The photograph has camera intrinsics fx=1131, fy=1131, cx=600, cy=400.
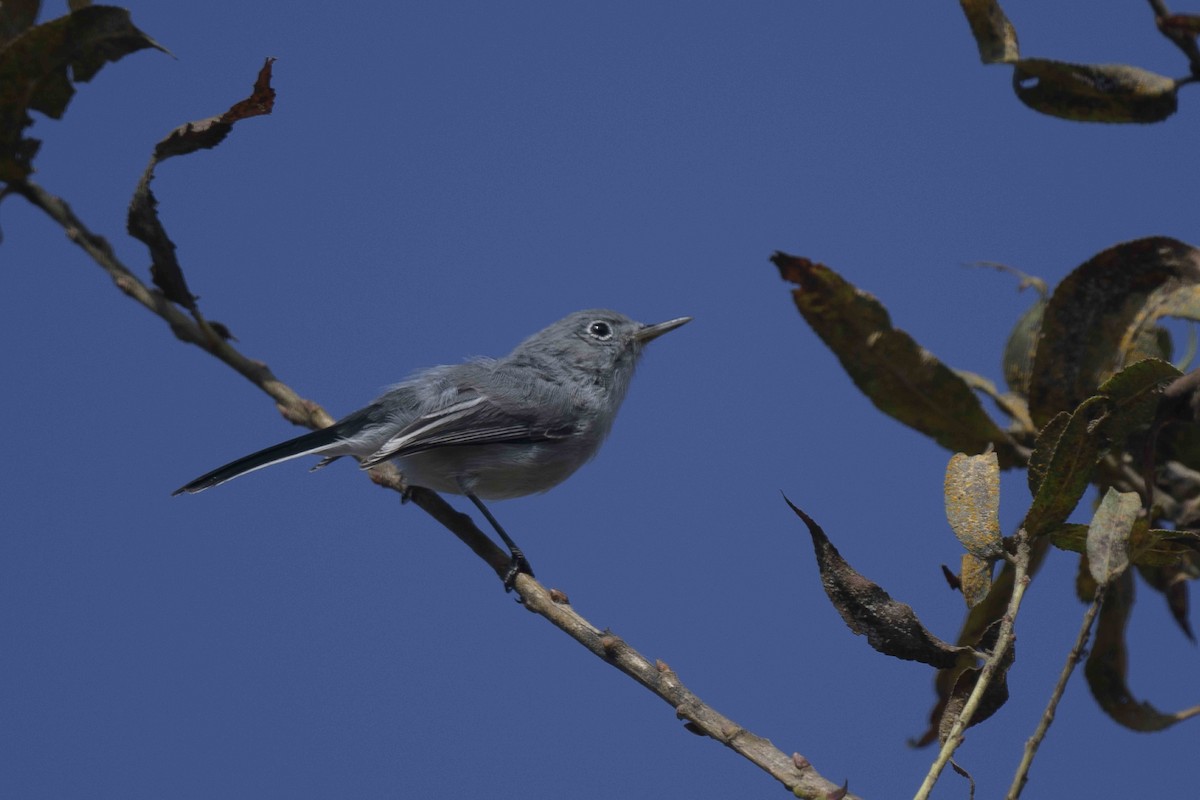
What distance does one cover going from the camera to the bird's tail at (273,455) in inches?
125

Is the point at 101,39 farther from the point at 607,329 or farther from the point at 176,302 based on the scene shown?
the point at 607,329

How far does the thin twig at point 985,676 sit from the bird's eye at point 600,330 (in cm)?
275

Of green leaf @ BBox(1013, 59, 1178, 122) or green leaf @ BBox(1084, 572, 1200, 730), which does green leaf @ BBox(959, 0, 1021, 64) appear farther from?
green leaf @ BBox(1084, 572, 1200, 730)

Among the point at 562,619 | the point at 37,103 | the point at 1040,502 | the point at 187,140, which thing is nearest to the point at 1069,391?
the point at 1040,502

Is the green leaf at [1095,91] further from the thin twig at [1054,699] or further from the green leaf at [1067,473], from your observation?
the thin twig at [1054,699]

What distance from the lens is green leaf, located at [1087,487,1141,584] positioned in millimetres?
1263

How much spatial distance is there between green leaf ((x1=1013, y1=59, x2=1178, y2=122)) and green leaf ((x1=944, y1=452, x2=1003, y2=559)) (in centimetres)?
67

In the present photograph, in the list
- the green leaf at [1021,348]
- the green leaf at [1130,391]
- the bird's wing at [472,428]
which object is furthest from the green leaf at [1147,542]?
the bird's wing at [472,428]

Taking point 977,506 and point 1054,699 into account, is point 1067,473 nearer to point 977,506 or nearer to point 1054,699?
point 977,506

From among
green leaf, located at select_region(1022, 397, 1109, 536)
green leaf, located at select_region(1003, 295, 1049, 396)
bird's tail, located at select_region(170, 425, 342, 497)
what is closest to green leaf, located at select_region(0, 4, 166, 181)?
bird's tail, located at select_region(170, 425, 342, 497)

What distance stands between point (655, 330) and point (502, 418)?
737 mm

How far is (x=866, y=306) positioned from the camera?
1.84 metres

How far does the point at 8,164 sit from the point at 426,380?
1611 mm

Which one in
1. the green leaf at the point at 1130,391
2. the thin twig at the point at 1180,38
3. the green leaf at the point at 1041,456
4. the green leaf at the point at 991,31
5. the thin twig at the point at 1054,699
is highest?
the green leaf at the point at 991,31
